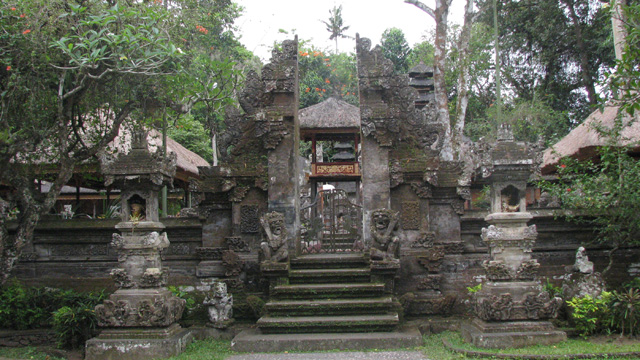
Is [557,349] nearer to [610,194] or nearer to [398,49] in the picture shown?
[610,194]

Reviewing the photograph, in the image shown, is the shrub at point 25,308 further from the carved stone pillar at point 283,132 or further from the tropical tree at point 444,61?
the tropical tree at point 444,61

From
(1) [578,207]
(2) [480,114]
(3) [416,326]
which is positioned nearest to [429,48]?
(2) [480,114]

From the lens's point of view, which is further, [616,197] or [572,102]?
[572,102]

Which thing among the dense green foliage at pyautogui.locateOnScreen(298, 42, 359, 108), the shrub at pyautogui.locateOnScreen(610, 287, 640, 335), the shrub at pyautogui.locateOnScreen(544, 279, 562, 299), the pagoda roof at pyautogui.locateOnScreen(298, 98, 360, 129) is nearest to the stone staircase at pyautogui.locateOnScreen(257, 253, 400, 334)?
the shrub at pyautogui.locateOnScreen(544, 279, 562, 299)

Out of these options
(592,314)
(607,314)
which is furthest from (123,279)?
(607,314)

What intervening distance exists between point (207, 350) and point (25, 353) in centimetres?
287

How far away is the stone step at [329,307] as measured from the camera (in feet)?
24.5

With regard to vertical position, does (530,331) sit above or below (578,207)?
below

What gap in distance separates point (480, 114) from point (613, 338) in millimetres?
22585

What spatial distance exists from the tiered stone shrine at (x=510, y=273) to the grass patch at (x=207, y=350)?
3.60 metres

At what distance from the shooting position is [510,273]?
703 centimetres

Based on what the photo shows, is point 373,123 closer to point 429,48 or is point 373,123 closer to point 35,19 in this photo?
point 35,19

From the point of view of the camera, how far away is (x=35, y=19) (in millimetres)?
7336

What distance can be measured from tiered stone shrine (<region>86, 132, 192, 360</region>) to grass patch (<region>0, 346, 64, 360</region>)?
951 mm
